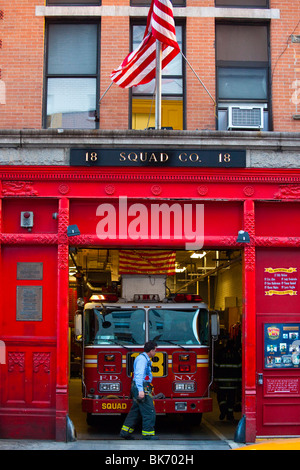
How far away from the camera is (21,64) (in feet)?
40.7

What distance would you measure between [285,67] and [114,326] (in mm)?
6444

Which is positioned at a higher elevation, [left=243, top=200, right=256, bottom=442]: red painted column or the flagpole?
the flagpole

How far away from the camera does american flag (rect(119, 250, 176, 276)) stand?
522 inches

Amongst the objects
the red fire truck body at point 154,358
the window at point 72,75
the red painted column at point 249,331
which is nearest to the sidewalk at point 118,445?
the red painted column at point 249,331

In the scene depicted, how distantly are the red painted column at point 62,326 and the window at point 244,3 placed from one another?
5.44 m

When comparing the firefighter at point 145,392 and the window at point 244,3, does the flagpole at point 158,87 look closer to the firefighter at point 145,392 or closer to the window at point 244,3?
the window at point 244,3

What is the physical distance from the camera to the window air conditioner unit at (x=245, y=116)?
39.5 feet

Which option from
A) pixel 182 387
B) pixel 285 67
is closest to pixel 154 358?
pixel 182 387

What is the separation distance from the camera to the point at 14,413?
1122 cm

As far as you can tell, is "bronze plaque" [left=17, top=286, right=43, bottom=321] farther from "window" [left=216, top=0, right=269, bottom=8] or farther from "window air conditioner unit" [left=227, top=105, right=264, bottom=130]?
"window" [left=216, top=0, right=269, bottom=8]

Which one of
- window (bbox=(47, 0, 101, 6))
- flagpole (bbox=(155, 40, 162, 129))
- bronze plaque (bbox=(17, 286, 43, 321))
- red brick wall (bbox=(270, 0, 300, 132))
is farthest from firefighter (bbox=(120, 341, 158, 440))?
window (bbox=(47, 0, 101, 6))

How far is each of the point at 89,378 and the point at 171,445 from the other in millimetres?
2271

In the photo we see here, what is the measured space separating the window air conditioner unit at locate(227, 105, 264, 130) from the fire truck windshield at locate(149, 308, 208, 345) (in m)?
3.97

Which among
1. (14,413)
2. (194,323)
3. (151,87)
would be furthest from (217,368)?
(151,87)
